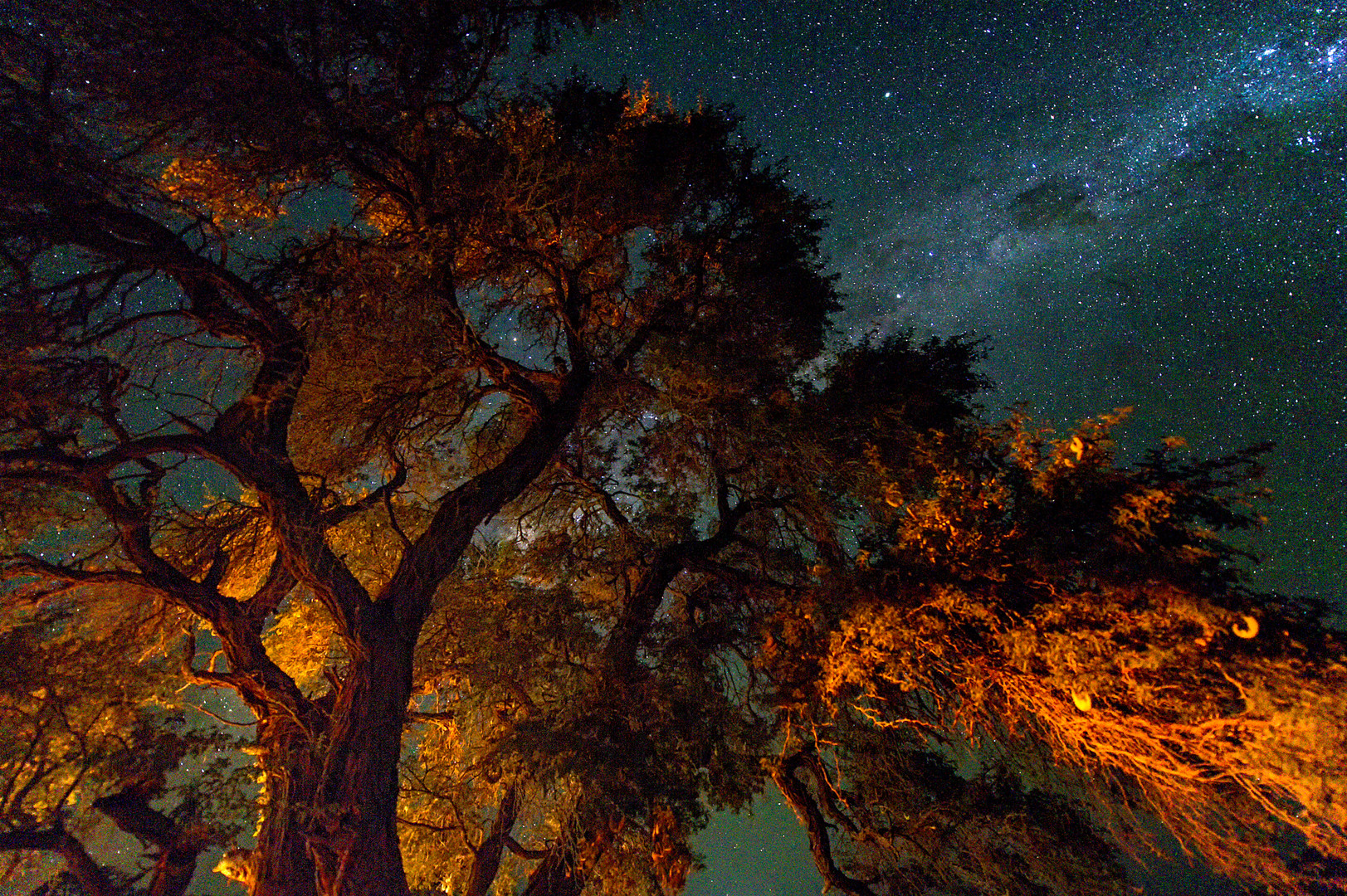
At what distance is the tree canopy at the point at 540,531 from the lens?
377 cm

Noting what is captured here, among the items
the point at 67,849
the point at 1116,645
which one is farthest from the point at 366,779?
the point at 1116,645

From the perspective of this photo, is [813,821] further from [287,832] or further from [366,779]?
[287,832]

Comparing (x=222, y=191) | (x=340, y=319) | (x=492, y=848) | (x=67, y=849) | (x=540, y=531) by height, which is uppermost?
(x=222, y=191)

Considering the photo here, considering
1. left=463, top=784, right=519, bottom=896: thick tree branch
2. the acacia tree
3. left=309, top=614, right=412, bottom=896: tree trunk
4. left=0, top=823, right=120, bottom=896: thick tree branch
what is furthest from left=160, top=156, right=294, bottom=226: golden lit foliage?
left=463, top=784, right=519, bottom=896: thick tree branch

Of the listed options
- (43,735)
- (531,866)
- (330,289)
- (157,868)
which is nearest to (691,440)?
(330,289)

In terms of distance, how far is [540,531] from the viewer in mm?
8062

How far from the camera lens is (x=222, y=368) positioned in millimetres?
5535

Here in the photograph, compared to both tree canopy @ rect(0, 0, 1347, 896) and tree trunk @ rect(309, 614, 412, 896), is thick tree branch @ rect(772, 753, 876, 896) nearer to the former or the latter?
tree canopy @ rect(0, 0, 1347, 896)

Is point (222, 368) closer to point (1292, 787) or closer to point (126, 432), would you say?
point (126, 432)

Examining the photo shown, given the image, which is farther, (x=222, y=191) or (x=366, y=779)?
(x=222, y=191)

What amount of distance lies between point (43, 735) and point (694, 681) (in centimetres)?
673

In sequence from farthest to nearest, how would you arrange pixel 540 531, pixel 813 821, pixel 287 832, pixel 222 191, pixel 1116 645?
pixel 540 531 < pixel 813 821 < pixel 222 191 < pixel 287 832 < pixel 1116 645

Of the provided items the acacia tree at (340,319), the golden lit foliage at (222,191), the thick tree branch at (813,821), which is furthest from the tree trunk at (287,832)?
the golden lit foliage at (222,191)

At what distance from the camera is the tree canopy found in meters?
3.77
